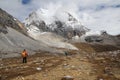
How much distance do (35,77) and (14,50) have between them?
51.9 meters

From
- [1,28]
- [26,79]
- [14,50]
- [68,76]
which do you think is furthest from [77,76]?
[1,28]

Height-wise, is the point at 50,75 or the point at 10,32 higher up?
the point at 10,32

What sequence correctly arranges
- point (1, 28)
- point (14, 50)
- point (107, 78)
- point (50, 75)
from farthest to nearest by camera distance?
point (1, 28) → point (14, 50) → point (50, 75) → point (107, 78)

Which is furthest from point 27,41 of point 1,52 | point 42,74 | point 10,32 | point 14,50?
point 42,74

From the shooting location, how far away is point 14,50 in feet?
256

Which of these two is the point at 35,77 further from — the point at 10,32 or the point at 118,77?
the point at 10,32

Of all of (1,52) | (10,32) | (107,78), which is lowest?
(107,78)

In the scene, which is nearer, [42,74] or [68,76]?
[68,76]

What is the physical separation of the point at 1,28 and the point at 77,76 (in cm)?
6914

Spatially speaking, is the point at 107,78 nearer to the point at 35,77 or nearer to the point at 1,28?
the point at 35,77

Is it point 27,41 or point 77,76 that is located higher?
point 27,41

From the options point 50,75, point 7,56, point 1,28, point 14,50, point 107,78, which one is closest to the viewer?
point 107,78

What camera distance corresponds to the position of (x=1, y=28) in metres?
92.6

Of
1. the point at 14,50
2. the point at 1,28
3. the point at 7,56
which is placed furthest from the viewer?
the point at 1,28
